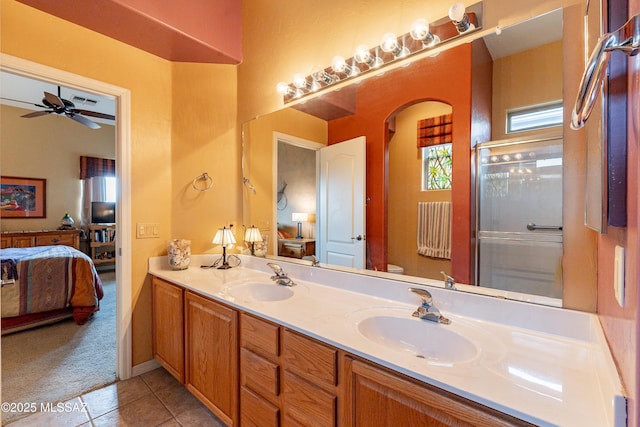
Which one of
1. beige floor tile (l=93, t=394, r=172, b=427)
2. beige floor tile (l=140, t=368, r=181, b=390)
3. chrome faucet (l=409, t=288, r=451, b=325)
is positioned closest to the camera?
chrome faucet (l=409, t=288, r=451, b=325)

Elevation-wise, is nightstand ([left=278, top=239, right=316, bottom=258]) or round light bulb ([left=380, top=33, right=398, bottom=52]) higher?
round light bulb ([left=380, top=33, right=398, bottom=52])

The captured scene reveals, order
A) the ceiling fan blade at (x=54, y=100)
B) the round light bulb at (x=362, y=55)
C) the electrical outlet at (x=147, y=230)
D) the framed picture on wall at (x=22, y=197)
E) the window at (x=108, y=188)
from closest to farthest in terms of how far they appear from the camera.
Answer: the round light bulb at (x=362, y=55)
the electrical outlet at (x=147, y=230)
the ceiling fan blade at (x=54, y=100)
the framed picture on wall at (x=22, y=197)
the window at (x=108, y=188)

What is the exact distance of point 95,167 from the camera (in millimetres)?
5254

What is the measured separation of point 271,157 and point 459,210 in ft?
4.58

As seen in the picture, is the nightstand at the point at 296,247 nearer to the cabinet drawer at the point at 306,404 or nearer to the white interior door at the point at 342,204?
the white interior door at the point at 342,204

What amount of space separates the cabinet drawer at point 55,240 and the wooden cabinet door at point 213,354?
4.47m

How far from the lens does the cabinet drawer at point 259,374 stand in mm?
1172

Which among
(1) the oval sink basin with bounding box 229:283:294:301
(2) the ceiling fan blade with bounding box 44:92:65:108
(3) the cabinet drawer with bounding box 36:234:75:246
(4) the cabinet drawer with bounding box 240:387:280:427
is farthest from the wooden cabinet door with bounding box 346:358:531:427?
(3) the cabinet drawer with bounding box 36:234:75:246

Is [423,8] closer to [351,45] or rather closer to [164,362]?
[351,45]

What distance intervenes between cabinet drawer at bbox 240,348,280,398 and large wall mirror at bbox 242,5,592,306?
68cm

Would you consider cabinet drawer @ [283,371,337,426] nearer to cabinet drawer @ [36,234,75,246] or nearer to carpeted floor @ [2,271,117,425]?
carpeted floor @ [2,271,117,425]

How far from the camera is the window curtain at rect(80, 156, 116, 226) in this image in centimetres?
514

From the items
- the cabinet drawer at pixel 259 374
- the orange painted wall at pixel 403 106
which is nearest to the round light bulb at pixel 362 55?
the orange painted wall at pixel 403 106

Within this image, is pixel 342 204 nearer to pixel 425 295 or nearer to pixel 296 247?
pixel 296 247
